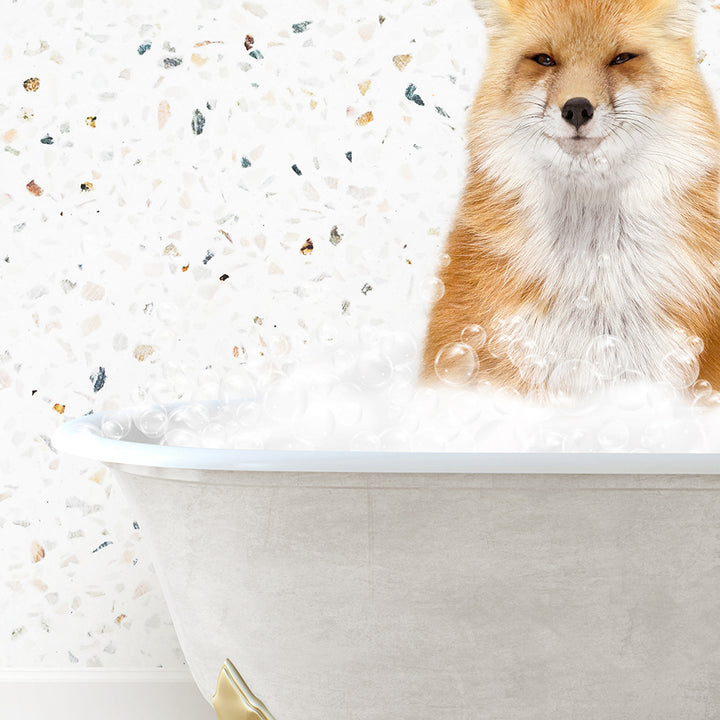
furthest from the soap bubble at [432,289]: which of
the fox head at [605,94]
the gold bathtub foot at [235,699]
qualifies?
the gold bathtub foot at [235,699]

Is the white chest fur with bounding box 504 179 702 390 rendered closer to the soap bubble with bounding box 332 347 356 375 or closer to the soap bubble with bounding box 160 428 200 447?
the soap bubble with bounding box 332 347 356 375

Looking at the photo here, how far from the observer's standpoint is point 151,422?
1296 mm

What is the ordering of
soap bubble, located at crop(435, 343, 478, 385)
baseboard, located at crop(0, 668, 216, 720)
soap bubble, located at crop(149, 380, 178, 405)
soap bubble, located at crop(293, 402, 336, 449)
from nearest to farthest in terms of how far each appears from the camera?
soap bubble, located at crop(293, 402, 336, 449)
soap bubble, located at crop(435, 343, 478, 385)
soap bubble, located at crop(149, 380, 178, 405)
baseboard, located at crop(0, 668, 216, 720)

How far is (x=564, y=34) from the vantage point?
1.48 metres

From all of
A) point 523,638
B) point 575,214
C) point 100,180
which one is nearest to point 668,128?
point 575,214

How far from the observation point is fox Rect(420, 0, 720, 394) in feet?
4.73

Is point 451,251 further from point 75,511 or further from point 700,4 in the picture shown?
point 75,511

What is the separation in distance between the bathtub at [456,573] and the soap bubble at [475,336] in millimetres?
623

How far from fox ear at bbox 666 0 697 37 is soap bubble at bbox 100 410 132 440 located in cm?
119

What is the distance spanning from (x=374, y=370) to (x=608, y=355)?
441mm

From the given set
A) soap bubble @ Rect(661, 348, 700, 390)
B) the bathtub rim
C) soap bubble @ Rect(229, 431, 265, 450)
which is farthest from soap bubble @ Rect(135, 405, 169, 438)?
soap bubble @ Rect(661, 348, 700, 390)

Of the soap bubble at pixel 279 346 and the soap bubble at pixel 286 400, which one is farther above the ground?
the soap bubble at pixel 286 400

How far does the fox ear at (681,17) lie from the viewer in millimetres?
1476

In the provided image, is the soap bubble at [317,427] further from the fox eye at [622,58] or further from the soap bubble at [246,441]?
the fox eye at [622,58]
